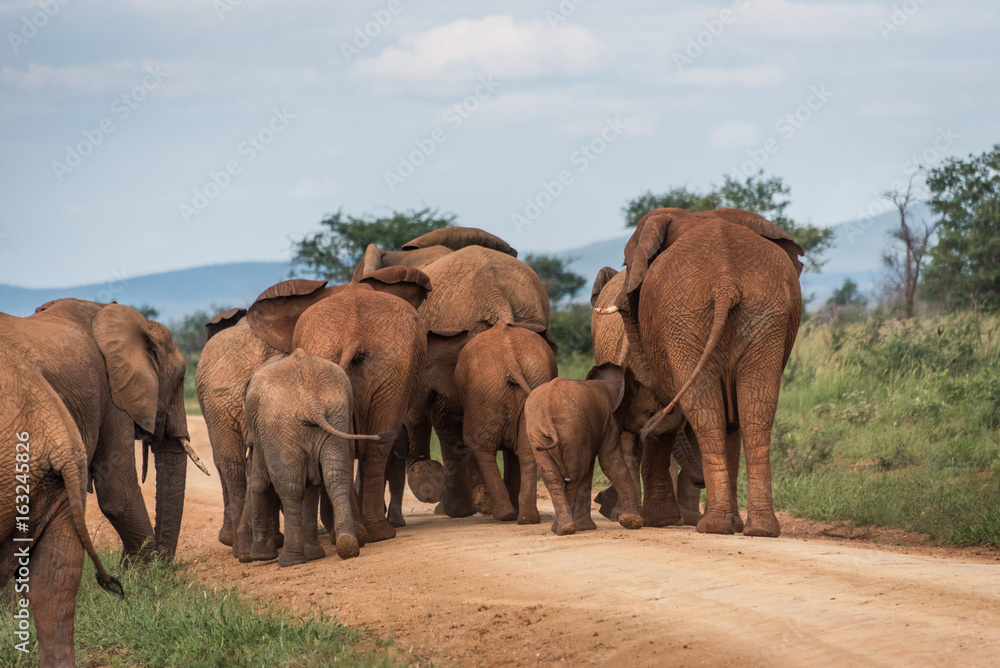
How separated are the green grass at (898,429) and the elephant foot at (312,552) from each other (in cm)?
459

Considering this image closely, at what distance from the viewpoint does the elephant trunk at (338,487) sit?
7762mm

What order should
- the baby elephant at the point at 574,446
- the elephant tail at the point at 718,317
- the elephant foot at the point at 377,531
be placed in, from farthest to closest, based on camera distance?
the elephant foot at the point at 377,531
the baby elephant at the point at 574,446
the elephant tail at the point at 718,317

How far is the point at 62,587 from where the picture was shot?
5.24 metres

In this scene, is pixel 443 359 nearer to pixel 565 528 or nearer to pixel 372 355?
pixel 372 355

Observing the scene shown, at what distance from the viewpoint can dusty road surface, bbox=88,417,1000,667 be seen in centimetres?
516

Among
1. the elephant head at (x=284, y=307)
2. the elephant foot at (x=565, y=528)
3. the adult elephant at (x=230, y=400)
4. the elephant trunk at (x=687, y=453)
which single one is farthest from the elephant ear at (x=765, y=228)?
the adult elephant at (x=230, y=400)

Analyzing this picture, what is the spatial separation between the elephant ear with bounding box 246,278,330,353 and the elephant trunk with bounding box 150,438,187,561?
43.9 inches

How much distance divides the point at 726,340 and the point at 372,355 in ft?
8.47

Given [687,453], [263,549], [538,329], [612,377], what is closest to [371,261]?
[538,329]

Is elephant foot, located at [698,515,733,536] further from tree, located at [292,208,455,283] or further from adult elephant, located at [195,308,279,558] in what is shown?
tree, located at [292,208,455,283]

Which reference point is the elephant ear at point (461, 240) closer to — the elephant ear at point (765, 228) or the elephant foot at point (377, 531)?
the elephant ear at point (765, 228)

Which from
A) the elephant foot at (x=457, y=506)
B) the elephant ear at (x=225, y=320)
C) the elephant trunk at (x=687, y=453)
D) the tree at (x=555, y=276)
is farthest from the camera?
the tree at (x=555, y=276)

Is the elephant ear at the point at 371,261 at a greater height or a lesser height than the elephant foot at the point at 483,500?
greater

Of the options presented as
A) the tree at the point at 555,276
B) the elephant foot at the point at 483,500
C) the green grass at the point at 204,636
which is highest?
the tree at the point at 555,276
